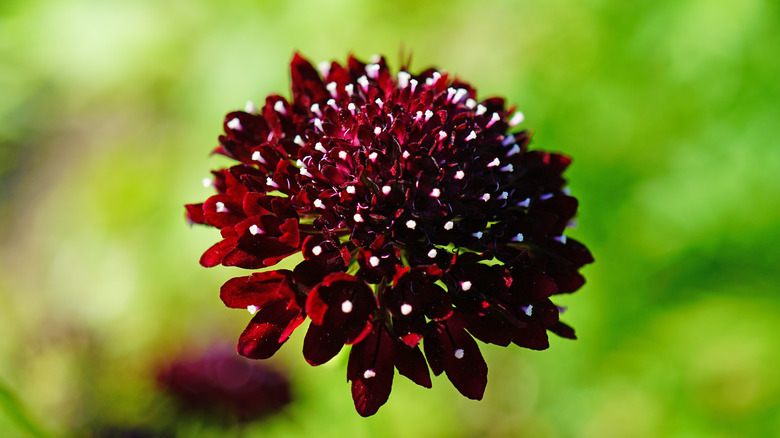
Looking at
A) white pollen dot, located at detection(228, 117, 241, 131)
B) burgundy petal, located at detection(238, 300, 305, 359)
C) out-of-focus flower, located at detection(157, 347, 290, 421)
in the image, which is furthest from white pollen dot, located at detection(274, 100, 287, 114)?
out-of-focus flower, located at detection(157, 347, 290, 421)

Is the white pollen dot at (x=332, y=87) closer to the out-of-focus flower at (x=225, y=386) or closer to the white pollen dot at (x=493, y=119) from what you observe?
the white pollen dot at (x=493, y=119)

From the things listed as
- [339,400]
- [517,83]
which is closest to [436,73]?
[339,400]

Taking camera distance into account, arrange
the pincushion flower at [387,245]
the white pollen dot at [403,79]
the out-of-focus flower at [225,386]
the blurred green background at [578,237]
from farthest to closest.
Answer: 1. the blurred green background at [578,237]
2. the out-of-focus flower at [225,386]
3. the white pollen dot at [403,79]
4. the pincushion flower at [387,245]

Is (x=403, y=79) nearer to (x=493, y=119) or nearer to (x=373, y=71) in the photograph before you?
(x=373, y=71)

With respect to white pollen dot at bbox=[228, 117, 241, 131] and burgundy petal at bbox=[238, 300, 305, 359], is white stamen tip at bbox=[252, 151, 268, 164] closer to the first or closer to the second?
white pollen dot at bbox=[228, 117, 241, 131]

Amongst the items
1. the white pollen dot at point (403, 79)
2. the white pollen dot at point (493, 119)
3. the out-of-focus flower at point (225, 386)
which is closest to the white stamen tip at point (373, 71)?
the white pollen dot at point (403, 79)

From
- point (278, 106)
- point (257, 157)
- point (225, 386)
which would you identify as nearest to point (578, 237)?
point (225, 386)
